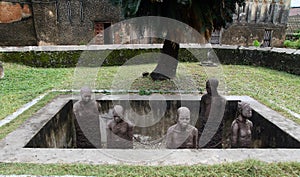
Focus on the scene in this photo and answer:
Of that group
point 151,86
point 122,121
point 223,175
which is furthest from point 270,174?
point 151,86

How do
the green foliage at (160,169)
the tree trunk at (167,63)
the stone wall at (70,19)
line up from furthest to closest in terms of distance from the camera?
the stone wall at (70,19), the tree trunk at (167,63), the green foliage at (160,169)

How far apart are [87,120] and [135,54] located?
6.14m

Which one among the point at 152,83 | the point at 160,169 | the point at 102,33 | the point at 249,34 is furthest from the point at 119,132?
the point at 249,34

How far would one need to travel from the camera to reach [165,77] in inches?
243

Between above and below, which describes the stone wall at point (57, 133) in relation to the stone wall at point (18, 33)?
below

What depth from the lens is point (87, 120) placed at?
10.4 feet

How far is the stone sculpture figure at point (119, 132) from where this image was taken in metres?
2.85

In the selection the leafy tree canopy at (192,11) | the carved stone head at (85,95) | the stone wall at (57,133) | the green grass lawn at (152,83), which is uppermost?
the leafy tree canopy at (192,11)

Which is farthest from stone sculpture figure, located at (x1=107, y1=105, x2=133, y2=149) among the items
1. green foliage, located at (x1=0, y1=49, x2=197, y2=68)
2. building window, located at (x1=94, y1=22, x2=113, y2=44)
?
building window, located at (x1=94, y1=22, x2=113, y2=44)

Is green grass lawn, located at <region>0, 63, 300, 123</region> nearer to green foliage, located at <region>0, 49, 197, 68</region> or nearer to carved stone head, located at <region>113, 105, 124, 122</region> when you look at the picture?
green foliage, located at <region>0, 49, 197, 68</region>

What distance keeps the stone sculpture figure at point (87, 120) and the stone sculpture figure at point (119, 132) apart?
1.23ft

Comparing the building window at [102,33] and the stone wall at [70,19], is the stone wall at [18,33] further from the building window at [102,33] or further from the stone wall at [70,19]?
the building window at [102,33]

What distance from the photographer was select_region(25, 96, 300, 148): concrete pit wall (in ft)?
9.25

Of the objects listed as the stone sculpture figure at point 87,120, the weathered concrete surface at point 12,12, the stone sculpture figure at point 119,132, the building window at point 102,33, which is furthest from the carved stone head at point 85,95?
the weathered concrete surface at point 12,12
